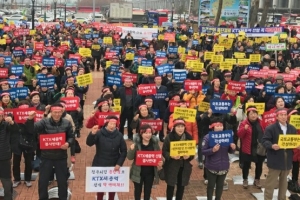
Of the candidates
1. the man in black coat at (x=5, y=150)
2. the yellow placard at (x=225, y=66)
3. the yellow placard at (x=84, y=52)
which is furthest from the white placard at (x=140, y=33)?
the man in black coat at (x=5, y=150)

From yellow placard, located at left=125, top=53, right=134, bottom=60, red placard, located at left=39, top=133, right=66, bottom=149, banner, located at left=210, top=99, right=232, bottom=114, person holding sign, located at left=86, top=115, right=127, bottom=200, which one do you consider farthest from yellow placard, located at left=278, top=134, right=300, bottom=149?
yellow placard, located at left=125, top=53, right=134, bottom=60

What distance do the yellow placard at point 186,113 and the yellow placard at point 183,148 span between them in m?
1.52

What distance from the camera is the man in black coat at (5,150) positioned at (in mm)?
7203

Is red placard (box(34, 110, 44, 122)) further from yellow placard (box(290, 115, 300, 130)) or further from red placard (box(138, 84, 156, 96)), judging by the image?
yellow placard (box(290, 115, 300, 130))

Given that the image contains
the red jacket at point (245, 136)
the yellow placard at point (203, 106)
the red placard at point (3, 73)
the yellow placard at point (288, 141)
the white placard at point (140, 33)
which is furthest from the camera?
the white placard at point (140, 33)

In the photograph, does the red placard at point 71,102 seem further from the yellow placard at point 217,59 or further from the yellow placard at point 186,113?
the yellow placard at point 217,59

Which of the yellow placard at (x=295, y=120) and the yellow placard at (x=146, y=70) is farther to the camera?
the yellow placard at (x=146, y=70)

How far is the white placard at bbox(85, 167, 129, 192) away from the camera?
680 centimetres

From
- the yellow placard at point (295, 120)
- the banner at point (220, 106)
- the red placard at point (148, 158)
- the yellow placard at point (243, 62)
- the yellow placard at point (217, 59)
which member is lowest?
the red placard at point (148, 158)

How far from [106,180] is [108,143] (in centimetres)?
58

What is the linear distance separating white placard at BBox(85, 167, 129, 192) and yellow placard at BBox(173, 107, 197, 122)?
77.4 inches

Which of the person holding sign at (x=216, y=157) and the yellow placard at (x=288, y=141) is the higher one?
the yellow placard at (x=288, y=141)

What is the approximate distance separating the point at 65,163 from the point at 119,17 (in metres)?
47.4

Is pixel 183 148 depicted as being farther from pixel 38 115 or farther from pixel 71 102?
pixel 71 102
